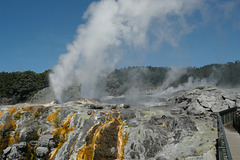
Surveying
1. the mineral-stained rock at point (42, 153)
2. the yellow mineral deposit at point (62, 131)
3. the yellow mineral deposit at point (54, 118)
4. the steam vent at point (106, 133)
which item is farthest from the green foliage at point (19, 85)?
the mineral-stained rock at point (42, 153)

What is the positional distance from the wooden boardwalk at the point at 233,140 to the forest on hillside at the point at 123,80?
142 ft

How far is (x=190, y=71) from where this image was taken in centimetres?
9138

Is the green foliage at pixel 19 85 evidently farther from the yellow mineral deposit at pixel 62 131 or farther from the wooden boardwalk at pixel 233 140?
the wooden boardwalk at pixel 233 140

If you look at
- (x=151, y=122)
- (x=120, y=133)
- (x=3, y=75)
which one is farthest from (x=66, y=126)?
(x=3, y=75)

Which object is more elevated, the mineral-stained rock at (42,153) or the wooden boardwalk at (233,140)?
the wooden boardwalk at (233,140)

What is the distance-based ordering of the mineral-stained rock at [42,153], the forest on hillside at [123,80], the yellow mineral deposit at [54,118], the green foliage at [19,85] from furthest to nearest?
1. the forest on hillside at [123,80]
2. the green foliage at [19,85]
3. the yellow mineral deposit at [54,118]
4. the mineral-stained rock at [42,153]

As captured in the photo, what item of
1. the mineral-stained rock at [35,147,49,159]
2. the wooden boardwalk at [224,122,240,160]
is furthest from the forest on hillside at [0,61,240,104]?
the wooden boardwalk at [224,122,240,160]

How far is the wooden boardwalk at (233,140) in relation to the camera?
33.7 feet

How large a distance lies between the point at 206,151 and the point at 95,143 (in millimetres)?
7753

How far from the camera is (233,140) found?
1245 centimetres

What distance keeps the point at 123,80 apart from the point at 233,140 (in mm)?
79653

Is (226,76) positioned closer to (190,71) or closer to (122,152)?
(190,71)

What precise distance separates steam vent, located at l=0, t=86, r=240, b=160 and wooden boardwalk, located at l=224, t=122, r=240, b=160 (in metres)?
1.07

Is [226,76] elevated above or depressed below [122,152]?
above
